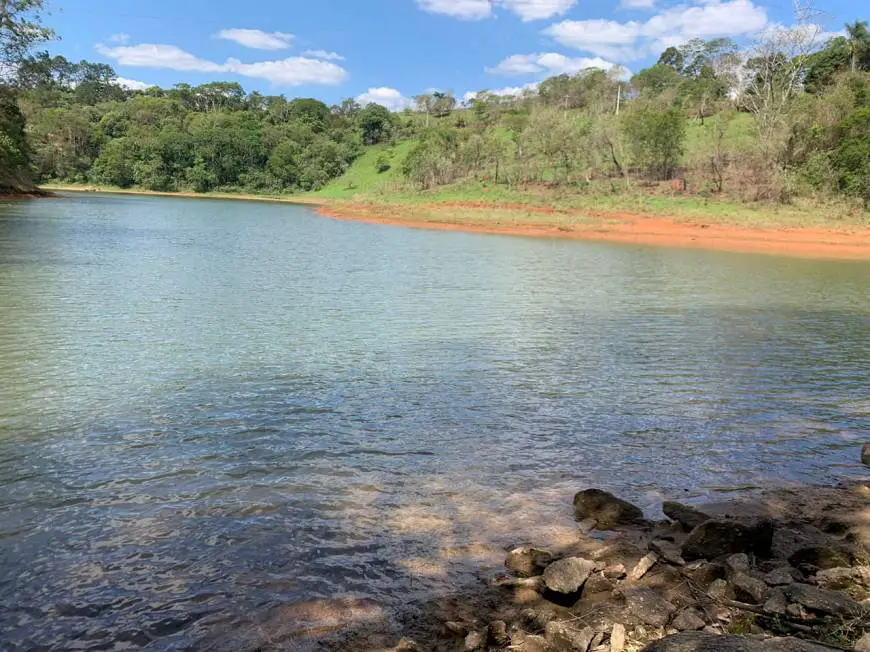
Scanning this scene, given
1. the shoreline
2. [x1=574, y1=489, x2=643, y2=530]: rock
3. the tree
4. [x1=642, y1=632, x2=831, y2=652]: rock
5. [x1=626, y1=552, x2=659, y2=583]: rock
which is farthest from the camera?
the tree

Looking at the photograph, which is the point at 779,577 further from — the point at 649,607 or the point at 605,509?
the point at 605,509

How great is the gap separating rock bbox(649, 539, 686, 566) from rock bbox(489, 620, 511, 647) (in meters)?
1.50

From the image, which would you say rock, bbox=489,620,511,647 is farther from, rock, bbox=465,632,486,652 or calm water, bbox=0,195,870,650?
calm water, bbox=0,195,870,650

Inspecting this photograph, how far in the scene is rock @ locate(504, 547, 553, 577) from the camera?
4.63m

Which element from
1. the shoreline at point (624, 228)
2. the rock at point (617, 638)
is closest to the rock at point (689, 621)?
the rock at point (617, 638)

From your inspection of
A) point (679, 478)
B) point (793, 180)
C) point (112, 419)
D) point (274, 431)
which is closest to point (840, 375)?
point (679, 478)

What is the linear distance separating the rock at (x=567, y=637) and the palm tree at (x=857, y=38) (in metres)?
87.8

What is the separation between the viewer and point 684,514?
212 inches

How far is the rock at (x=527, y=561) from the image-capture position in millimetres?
4633

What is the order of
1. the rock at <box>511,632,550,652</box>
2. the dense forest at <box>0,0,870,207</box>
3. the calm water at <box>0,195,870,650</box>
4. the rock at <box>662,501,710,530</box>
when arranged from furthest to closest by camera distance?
the dense forest at <box>0,0,870,207</box>
the rock at <box>662,501,710,530</box>
the calm water at <box>0,195,870,650</box>
the rock at <box>511,632,550,652</box>

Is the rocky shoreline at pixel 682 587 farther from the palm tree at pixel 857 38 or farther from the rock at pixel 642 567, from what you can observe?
the palm tree at pixel 857 38

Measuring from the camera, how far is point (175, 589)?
169 inches

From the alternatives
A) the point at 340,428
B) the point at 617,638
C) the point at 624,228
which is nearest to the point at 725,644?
the point at 617,638

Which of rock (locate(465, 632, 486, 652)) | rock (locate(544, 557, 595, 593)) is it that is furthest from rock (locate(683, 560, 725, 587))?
rock (locate(465, 632, 486, 652))
